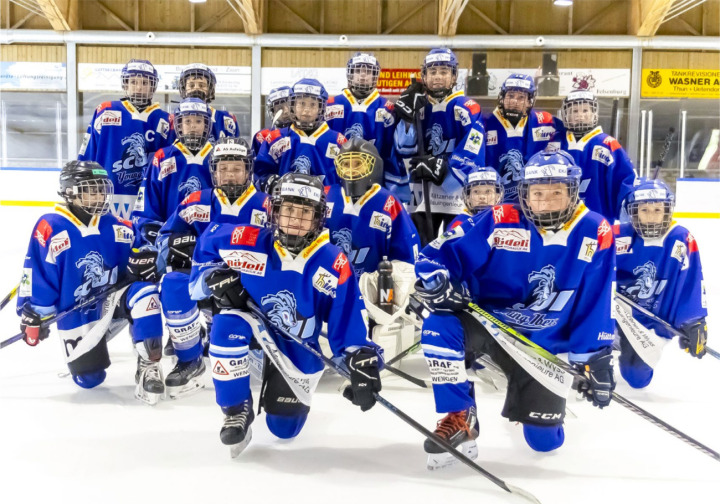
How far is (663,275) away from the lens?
10.3 ft

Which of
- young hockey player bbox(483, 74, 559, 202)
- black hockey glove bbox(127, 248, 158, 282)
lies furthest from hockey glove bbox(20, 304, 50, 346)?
young hockey player bbox(483, 74, 559, 202)

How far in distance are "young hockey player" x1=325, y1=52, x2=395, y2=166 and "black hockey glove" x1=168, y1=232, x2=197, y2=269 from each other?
4.25ft

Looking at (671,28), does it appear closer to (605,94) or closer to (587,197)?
(605,94)

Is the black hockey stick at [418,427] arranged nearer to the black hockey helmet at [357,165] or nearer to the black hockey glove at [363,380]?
the black hockey glove at [363,380]

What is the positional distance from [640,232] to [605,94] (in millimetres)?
9662

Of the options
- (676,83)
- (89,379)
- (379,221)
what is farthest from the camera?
(676,83)

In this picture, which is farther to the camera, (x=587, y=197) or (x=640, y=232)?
(x=587, y=197)

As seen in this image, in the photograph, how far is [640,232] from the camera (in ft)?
10.4

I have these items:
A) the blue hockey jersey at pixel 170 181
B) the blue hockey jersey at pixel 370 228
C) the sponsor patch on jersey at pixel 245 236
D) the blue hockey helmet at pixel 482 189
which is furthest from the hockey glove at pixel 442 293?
the blue hockey jersey at pixel 170 181

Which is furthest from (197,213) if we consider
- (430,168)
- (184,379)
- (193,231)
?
(430,168)

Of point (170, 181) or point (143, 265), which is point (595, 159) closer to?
point (170, 181)

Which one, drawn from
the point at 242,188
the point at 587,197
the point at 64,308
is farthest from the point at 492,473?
the point at 587,197

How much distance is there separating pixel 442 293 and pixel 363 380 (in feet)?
1.21

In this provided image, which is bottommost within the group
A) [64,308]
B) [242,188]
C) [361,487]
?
[361,487]
